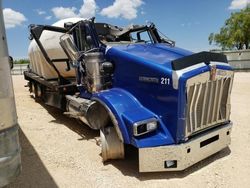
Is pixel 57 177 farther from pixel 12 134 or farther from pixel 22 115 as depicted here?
pixel 22 115

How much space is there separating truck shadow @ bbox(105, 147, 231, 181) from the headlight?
73 cm

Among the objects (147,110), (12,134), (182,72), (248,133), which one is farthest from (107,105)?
(248,133)

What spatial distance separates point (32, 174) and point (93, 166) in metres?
0.95

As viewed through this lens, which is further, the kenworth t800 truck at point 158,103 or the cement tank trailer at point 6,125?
the kenworth t800 truck at point 158,103

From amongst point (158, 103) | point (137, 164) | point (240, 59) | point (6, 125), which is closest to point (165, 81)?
point (158, 103)

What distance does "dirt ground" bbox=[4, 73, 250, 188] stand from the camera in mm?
4074

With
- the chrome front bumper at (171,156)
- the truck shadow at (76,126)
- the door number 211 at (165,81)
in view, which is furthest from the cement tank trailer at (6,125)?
the truck shadow at (76,126)

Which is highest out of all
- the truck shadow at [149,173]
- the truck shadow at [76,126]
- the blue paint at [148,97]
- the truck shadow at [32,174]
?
the blue paint at [148,97]

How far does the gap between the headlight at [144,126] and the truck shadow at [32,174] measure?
1.38m

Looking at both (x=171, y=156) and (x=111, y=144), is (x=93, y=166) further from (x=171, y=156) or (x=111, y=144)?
(x=171, y=156)

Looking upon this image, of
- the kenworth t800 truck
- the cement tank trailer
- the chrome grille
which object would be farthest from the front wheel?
the cement tank trailer

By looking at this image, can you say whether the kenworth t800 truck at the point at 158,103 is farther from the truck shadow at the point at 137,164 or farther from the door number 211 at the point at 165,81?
the truck shadow at the point at 137,164

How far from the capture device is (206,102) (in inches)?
169

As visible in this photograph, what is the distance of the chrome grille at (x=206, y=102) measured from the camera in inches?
159
